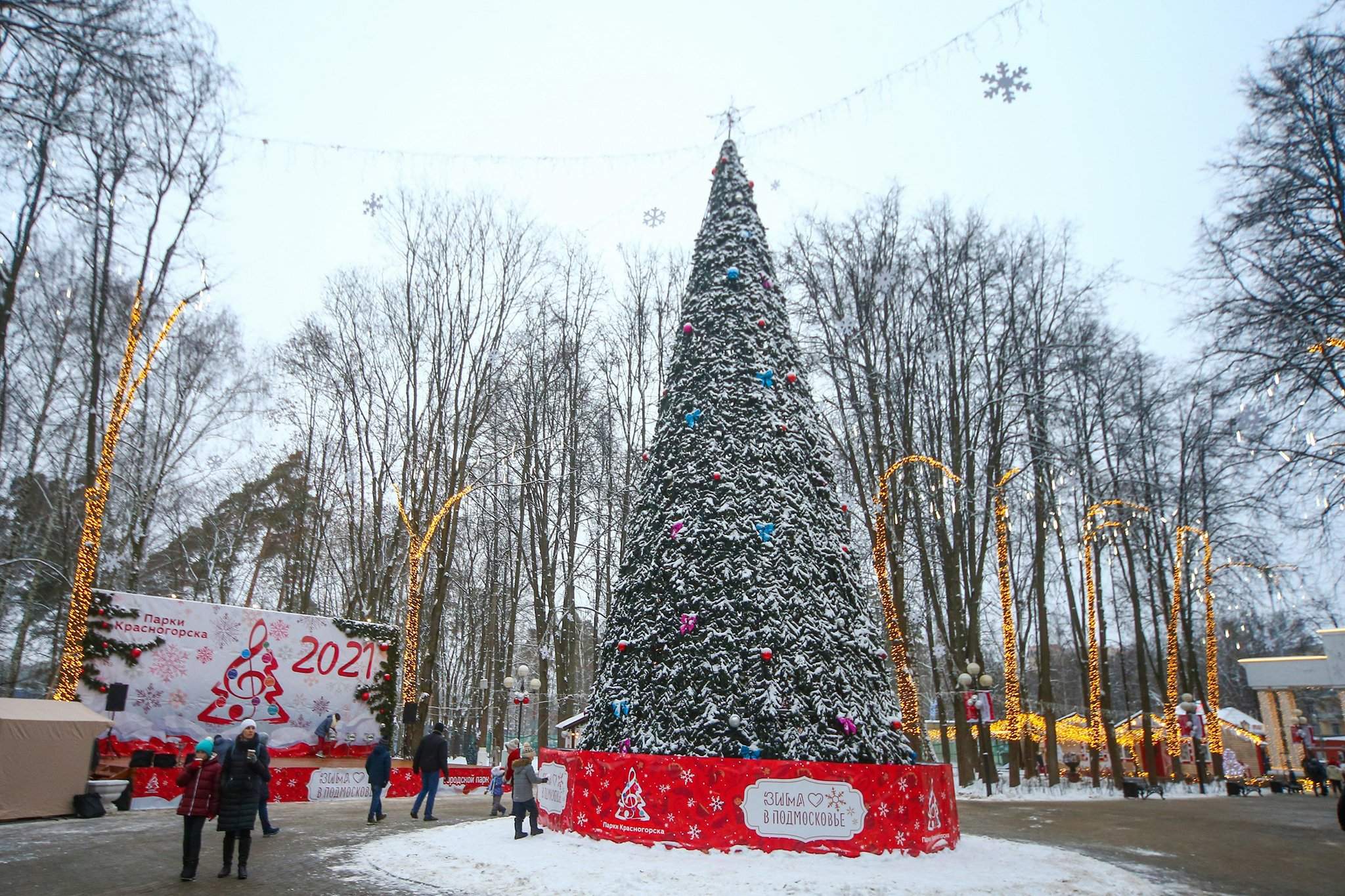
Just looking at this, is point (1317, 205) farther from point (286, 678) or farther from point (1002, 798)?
point (286, 678)

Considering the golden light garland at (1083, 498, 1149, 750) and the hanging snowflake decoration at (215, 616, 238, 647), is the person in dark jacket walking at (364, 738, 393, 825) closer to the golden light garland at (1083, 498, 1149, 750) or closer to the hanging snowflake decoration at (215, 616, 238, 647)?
the hanging snowflake decoration at (215, 616, 238, 647)

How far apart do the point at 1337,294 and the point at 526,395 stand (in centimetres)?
1885

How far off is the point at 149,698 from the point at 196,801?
929 cm

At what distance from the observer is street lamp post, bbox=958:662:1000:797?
19781 mm

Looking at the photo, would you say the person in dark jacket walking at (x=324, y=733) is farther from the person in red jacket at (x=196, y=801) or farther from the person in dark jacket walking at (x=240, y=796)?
the person in red jacket at (x=196, y=801)

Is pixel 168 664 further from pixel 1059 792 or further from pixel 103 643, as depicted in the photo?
pixel 1059 792

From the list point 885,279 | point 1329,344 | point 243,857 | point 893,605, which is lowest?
point 243,857

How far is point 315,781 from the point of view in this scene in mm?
16547

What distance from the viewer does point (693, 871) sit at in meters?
8.03

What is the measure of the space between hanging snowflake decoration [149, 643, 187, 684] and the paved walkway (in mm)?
2673

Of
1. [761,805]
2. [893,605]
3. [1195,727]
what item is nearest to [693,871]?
[761,805]

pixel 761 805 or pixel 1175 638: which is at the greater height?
pixel 1175 638

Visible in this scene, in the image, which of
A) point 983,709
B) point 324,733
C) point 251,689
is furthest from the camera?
point 983,709

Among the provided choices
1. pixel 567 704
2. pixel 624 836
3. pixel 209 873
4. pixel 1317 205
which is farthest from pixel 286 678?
pixel 1317 205
